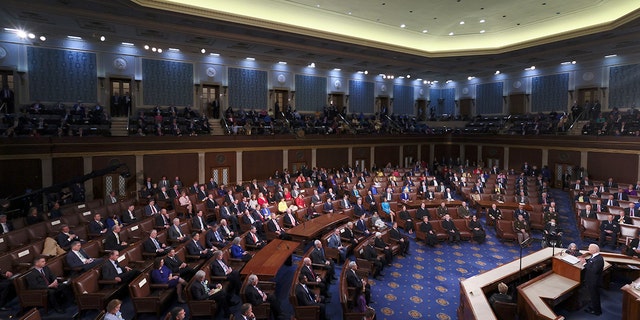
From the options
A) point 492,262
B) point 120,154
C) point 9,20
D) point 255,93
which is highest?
point 9,20

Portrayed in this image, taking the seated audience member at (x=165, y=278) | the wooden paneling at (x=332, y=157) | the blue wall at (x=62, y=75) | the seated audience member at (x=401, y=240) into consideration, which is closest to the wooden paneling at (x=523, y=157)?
the wooden paneling at (x=332, y=157)

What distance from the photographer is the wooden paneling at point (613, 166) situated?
18000mm

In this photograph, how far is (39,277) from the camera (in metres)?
6.52

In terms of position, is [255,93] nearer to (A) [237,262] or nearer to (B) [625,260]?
(A) [237,262]

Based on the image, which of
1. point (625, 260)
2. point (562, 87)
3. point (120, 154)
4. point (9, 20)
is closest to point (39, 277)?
point (120, 154)

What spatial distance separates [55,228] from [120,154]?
260 inches

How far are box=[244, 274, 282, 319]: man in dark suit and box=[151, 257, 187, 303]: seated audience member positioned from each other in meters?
1.59

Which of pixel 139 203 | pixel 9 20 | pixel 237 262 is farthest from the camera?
pixel 9 20

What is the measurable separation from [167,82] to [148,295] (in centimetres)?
1616

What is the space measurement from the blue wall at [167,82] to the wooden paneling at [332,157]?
792cm

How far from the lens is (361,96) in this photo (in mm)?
28422

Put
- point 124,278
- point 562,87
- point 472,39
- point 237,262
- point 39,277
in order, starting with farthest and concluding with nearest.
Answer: point 562,87 < point 472,39 < point 237,262 < point 124,278 < point 39,277

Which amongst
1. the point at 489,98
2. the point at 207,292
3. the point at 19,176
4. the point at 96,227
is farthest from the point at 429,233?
the point at 489,98

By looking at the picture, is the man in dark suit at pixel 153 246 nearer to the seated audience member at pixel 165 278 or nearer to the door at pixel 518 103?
the seated audience member at pixel 165 278
